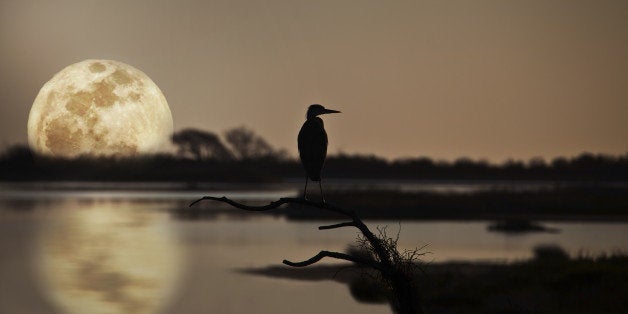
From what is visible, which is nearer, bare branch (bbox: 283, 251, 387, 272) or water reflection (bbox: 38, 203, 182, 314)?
bare branch (bbox: 283, 251, 387, 272)

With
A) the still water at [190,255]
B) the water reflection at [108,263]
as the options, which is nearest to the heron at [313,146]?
the still water at [190,255]

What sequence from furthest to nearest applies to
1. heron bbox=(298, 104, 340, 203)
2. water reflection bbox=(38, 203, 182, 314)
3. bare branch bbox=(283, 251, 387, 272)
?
water reflection bbox=(38, 203, 182, 314) < heron bbox=(298, 104, 340, 203) < bare branch bbox=(283, 251, 387, 272)

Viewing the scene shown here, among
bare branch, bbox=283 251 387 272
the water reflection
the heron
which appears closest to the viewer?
bare branch, bbox=283 251 387 272

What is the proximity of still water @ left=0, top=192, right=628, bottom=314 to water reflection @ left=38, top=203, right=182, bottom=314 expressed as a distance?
4cm

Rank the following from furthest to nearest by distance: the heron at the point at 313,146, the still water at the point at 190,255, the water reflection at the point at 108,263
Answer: the water reflection at the point at 108,263, the still water at the point at 190,255, the heron at the point at 313,146

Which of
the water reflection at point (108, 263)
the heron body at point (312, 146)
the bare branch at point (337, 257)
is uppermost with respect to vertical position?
the heron body at point (312, 146)

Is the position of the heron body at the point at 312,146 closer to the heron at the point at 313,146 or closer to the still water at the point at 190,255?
the heron at the point at 313,146

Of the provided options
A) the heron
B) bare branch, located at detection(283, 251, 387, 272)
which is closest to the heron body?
the heron

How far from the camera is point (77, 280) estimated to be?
104 feet

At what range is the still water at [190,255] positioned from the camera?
83.6 feet

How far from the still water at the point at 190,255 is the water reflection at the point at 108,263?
0.13 feet

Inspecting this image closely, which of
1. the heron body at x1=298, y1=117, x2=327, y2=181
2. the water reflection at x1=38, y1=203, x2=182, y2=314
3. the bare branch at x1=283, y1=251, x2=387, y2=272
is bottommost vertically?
the water reflection at x1=38, y1=203, x2=182, y2=314

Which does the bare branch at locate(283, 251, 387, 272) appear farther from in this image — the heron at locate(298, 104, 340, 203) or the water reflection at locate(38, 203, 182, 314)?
the water reflection at locate(38, 203, 182, 314)

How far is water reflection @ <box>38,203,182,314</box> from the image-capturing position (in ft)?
89.4
